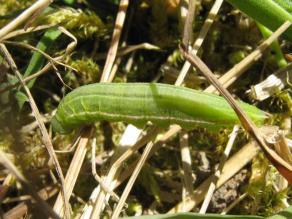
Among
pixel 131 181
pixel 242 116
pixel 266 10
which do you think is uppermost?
pixel 266 10

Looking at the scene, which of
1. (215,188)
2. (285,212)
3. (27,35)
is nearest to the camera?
(285,212)

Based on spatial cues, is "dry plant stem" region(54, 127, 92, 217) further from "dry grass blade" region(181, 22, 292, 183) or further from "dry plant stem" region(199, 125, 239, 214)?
"dry grass blade" region(181, 22, 292, 183)

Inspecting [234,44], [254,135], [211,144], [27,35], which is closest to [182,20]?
[234,44]

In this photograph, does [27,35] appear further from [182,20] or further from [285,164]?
[285,164]

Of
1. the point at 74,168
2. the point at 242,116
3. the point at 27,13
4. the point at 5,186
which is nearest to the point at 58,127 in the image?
the point at 74,168

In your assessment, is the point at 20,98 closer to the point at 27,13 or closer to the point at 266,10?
the point at 27,13

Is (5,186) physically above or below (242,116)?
below

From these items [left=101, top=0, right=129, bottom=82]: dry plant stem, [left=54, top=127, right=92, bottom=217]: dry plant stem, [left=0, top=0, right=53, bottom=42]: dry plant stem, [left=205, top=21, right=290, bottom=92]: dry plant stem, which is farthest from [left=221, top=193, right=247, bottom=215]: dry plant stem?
[left=0, top=0, right=53, bottom=42]: dry plant stem
